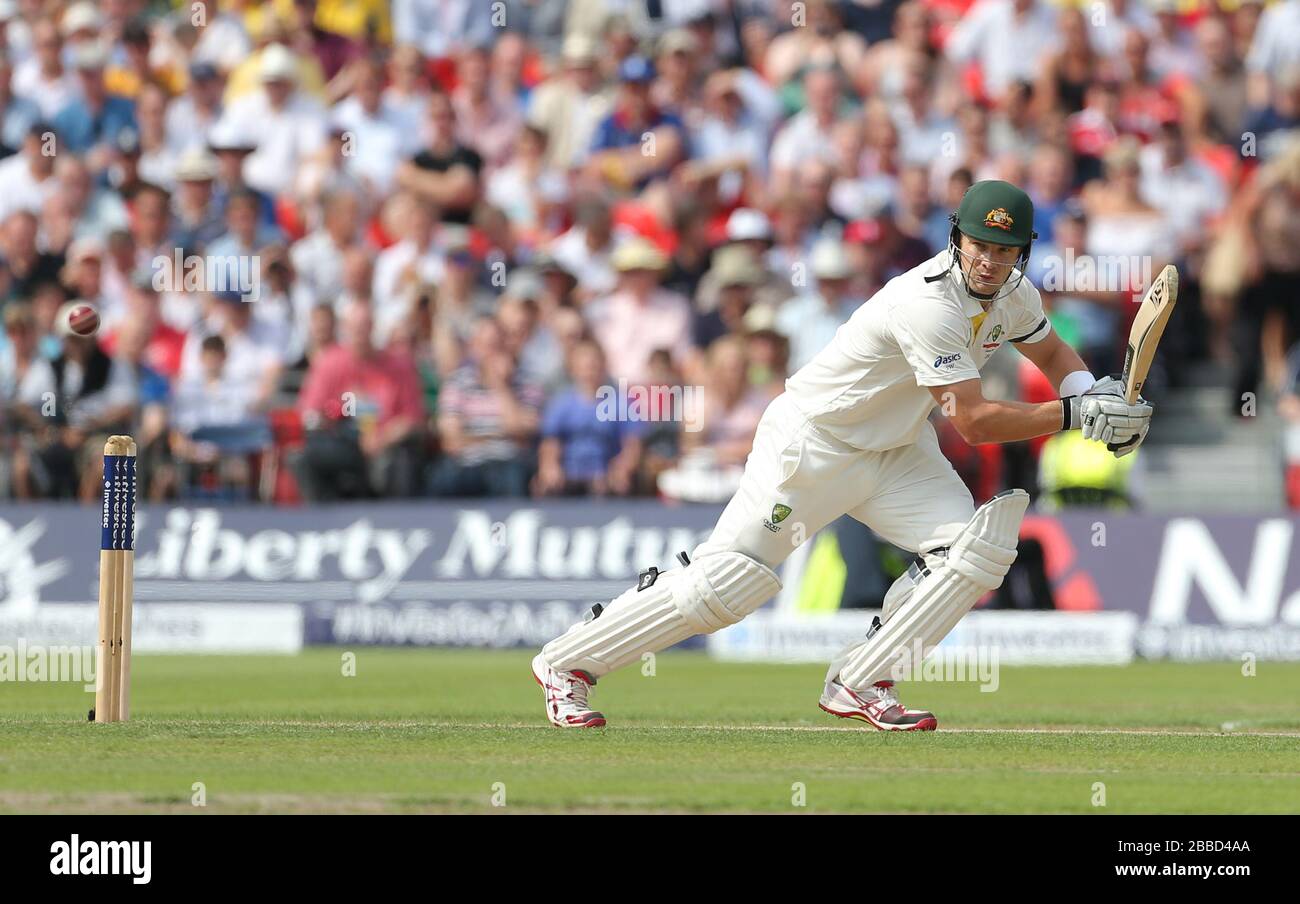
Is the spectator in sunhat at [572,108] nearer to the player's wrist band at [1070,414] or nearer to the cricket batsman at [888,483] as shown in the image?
the cricket batsman at [888,483]

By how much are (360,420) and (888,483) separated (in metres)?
8.72

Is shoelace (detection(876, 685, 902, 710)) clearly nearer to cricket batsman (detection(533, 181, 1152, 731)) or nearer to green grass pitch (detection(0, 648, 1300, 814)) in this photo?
cricket batsman (detection(533, 181, 1152, 731))

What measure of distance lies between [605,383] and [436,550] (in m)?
1.98

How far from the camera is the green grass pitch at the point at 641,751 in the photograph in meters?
7.00

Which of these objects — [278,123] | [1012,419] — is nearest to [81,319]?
[1012,419]

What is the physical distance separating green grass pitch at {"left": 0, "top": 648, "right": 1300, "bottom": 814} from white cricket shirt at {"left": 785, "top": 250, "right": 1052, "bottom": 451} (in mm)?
1381

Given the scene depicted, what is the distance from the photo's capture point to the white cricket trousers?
9102mm

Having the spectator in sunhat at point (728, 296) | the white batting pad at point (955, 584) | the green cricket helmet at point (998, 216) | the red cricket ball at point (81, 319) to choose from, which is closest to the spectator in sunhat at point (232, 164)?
the spectator in sunhat at point (728, 296)

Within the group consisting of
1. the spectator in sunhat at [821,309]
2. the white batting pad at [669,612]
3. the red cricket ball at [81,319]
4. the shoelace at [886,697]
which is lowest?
the shoelace at [886,697]

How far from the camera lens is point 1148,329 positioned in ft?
28.3

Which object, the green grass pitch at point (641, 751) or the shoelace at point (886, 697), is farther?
the shoelace at point (886, 697)

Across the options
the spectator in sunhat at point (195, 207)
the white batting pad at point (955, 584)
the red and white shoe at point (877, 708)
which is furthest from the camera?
the spectator in sunhat at point (195, 207)

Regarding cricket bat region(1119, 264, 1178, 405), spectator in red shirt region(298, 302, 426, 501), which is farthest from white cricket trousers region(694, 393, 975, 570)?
spectator in red shirt region(298, 302, 426, 501)

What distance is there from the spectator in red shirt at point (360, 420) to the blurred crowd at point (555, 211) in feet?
0.08
